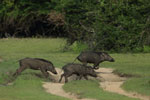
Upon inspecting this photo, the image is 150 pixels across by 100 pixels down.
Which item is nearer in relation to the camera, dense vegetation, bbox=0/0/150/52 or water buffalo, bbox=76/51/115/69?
dense vegetation, bbox=0/0/150/52

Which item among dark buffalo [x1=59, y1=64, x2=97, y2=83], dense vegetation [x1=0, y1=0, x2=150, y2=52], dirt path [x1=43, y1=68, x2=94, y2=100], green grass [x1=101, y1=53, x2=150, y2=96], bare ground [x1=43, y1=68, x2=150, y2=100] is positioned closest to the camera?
dirt path [x1=43, y1=68, x2=94, y2=100]

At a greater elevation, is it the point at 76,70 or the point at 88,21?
the point at 76,70

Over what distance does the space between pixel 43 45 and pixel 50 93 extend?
66.5ft

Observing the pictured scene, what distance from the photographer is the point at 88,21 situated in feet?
92.1

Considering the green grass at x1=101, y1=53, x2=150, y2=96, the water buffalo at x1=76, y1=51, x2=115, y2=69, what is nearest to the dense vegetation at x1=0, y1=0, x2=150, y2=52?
the green grass at x1=101, y1=53, x2=150, y2=96

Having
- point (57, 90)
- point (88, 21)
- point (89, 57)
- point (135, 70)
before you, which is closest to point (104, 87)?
point (57, 90)

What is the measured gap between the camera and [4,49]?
3084 cm

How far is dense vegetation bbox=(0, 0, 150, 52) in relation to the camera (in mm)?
16547

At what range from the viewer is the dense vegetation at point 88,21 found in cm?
1655

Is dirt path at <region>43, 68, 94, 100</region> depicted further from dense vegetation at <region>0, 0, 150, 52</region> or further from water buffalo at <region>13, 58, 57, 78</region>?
dense vegetation at <region>0, 0, 150, 52</region>

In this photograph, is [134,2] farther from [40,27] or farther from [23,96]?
[40,27]

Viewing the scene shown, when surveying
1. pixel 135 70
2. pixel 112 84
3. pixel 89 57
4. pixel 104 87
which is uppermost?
pixel 104 87

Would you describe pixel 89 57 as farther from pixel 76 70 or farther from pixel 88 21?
pixel 88 21

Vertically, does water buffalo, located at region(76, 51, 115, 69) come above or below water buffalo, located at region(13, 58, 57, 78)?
below
